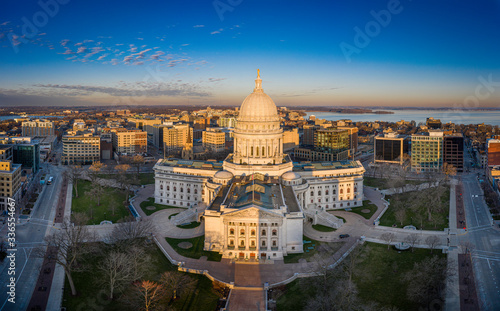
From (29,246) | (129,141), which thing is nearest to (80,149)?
(129,141)

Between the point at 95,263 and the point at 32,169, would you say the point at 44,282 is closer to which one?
the point at 95,263

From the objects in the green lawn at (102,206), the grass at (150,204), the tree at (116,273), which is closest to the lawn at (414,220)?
the grass at (150,204)

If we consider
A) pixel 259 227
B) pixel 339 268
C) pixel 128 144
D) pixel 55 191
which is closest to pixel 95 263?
pixel 259 227

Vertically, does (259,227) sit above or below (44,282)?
above

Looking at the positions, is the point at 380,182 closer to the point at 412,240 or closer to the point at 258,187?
the point at 412,240

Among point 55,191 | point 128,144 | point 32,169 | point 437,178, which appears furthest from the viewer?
point 128,144

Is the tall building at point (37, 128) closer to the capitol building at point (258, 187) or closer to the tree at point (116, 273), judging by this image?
the capitol building at point (258, 187)
